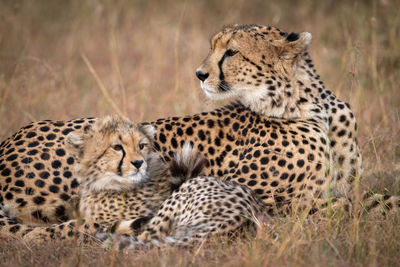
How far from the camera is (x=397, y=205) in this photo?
3.50 meters

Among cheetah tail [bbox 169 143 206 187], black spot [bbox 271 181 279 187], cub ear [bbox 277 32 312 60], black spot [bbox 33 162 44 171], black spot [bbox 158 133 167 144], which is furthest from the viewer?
black spot [bbox 158 133 167 144]

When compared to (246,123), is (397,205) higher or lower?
lower

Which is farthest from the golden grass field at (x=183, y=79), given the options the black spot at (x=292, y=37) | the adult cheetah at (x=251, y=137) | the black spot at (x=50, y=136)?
the black spot at (x=50, y=136)

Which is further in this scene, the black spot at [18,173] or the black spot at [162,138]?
the black spot at [162,138]

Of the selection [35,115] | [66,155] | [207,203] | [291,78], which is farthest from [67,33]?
[207,203]

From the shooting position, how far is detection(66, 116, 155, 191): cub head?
328 centimetres

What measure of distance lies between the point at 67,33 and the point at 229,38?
516 centimetres

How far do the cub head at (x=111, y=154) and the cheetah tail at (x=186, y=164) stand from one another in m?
0.19

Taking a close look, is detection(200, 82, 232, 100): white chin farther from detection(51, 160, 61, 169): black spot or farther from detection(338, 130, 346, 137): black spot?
detection(51, 160, 61, 169): black spot

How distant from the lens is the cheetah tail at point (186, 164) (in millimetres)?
3490

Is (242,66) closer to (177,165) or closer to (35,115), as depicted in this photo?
(177,165)

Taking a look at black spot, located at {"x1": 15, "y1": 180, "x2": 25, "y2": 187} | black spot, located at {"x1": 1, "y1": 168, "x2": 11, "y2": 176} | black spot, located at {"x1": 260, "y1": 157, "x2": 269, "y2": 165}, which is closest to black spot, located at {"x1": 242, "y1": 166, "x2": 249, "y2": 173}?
black spot, located at {"x1": 260, "y1": 157, "x2": 269, "y2": 165}

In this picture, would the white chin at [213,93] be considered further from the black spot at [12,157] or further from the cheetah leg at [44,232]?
the black spot at [12,157]

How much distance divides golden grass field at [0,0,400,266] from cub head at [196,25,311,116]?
1.37ft
